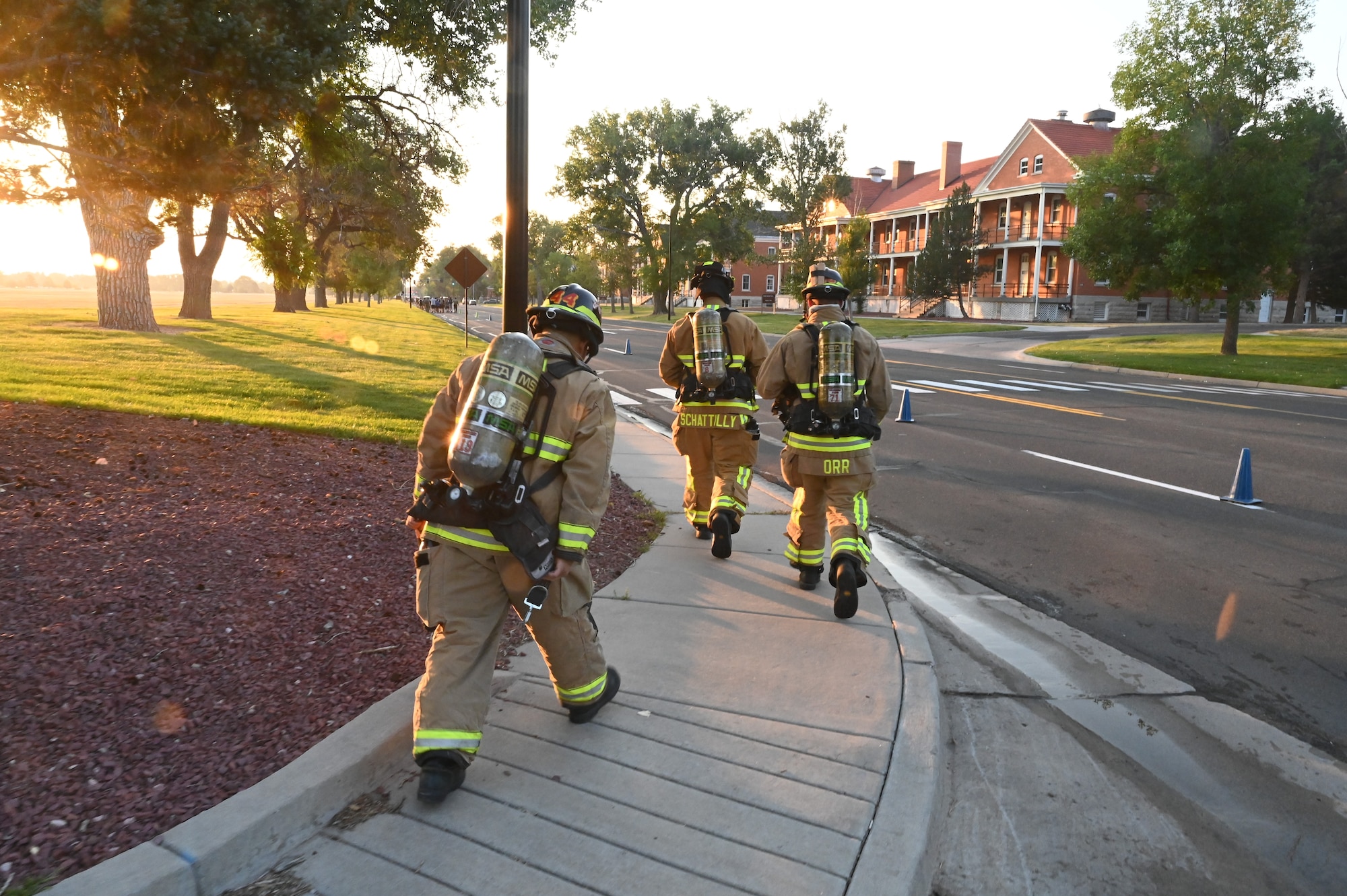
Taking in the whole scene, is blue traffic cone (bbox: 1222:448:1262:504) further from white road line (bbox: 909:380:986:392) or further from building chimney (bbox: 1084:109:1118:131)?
building chimney (bbox: 1084:109:1118:131)

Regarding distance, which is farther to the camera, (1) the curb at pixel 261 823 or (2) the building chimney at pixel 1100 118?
(2) the building chimney at pixel 1100 118

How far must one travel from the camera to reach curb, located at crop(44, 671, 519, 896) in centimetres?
248

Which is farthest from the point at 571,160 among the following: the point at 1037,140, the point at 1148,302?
the point at 1148,302

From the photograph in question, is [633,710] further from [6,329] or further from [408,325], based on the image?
[408,325]

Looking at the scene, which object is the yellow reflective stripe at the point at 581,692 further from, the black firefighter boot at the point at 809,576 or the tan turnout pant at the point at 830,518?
the black firefighter boot at the point at 809,576

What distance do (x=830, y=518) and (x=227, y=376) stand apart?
9.70 m

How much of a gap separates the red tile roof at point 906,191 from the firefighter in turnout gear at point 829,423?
56.7 metres

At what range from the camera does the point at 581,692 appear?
3.54 m

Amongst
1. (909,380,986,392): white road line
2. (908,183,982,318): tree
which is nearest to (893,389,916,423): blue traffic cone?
(909,380,986,392): white road line

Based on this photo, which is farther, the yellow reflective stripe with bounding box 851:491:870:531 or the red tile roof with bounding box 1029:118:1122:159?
the red tile roof with bounding box 1029:118:1122:159

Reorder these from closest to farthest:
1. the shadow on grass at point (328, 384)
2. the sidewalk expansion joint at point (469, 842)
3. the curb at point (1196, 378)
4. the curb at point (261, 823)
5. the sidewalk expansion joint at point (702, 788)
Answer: the curb at point (261, 823), the sidewalk expansion joint at point (469, 842), the sidewalk expansion joint at point (702, 788), the shadow on grass at point (328, 384), the curb at point (1196, 378)

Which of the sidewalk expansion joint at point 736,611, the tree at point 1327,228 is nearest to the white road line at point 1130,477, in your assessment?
the sidewalk expansion joint at point 736,611

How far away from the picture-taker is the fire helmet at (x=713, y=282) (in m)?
6.30

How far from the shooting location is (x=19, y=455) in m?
6.15
